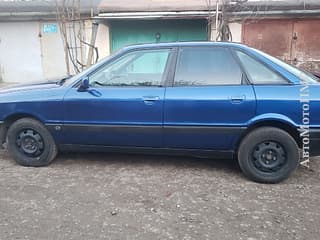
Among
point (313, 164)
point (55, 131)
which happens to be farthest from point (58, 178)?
point (313, 164)

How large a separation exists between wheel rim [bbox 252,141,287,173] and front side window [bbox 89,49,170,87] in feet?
5.05

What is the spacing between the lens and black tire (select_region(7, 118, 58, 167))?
4.62 meters

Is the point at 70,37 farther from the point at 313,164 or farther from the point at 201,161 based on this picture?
the point at 313,164

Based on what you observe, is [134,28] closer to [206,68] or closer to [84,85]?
[84,85]

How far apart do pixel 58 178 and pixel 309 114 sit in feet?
9.90

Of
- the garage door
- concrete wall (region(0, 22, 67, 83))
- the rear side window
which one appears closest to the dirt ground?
the rear side window

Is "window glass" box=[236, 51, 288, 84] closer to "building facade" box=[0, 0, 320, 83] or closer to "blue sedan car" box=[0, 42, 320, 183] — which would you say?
"blue sedan car" box=[0, 42, 320, 183]

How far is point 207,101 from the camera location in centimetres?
418

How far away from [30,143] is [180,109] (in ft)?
6.64

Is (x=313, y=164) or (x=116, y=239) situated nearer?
(x=116, y=239)

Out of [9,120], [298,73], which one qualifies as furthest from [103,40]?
[298,73]

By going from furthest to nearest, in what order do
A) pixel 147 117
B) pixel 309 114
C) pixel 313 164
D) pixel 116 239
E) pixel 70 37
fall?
pixel 70 37, pixel 313 164, pixel 147 117, pixel 309 114, pixel 116 239

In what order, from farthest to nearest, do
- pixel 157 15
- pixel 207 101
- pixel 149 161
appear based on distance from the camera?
1. pixel 157 15
2. pixel 149 161
3. pixel 207 101

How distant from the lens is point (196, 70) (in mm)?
4344
